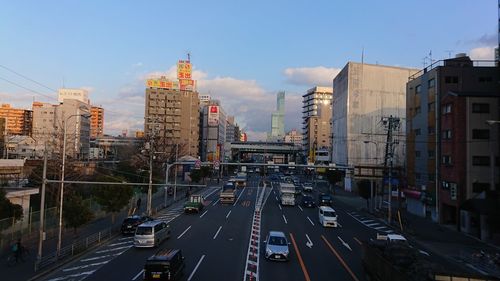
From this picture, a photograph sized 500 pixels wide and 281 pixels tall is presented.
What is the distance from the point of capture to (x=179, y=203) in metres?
67.8

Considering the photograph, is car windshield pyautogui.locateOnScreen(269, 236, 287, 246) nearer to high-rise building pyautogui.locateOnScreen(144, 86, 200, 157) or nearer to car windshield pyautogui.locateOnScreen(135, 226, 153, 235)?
car windshield pyautogui.locateOnScreen(135, 226, 153, 235)

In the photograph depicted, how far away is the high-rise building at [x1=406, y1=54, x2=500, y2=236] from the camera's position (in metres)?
45.8

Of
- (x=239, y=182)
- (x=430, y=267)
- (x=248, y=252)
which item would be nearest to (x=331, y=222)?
(x=248, y=252)

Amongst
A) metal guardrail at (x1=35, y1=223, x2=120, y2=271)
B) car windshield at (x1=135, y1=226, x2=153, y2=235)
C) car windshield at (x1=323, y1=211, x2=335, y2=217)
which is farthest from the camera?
car windshield at (x1=323, y1=211, x2=335, y2=217)

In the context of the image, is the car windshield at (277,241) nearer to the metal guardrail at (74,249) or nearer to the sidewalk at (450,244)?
the sidewalk at (450,244)

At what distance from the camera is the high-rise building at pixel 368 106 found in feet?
332

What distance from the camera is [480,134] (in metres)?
47.0

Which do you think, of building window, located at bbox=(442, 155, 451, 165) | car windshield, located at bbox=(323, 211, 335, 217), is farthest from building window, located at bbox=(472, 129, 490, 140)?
car windshield, located at bbox=(323, 211, 335, 217)

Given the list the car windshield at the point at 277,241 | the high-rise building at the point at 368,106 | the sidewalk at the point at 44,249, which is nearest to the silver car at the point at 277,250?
the car windshield at the point at 277,241

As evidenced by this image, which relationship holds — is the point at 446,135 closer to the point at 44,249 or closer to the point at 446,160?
the point at 446,160

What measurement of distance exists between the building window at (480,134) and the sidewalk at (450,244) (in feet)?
34.4

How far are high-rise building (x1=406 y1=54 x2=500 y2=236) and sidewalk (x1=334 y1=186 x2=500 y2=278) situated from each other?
6.04ft

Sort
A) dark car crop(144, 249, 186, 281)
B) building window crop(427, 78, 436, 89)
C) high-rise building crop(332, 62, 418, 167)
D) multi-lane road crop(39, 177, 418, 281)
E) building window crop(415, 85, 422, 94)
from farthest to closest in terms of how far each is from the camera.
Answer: high-rise building crop(332, 62, 418, 167) → building window crop(415, 85, 422, 94) → building window crop(427, 78, 436, 89) → multi-lane road crop(39, 177, 418, 281) → dark car crop(144, 249, 186, 281)

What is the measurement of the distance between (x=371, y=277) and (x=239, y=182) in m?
84.3
